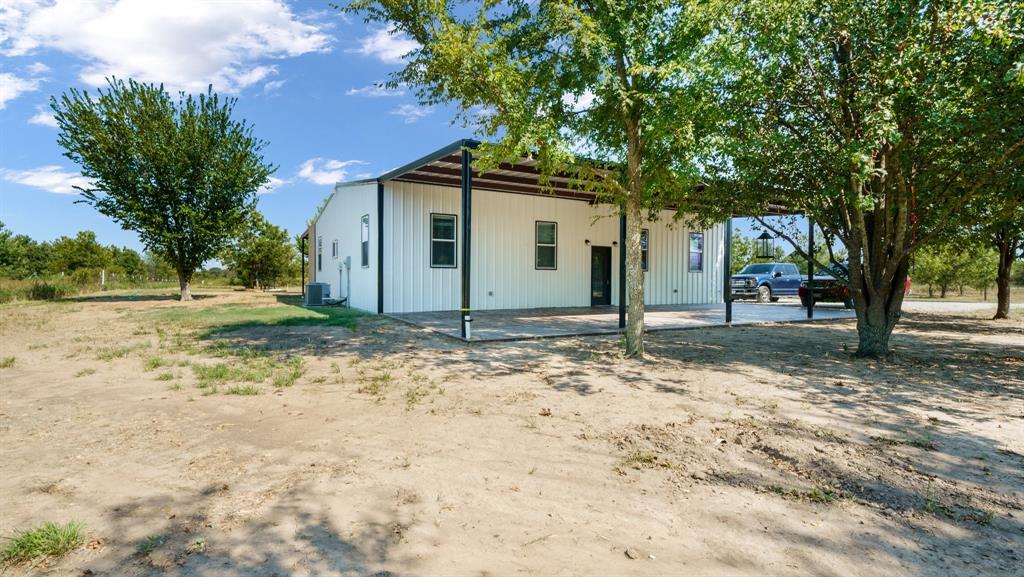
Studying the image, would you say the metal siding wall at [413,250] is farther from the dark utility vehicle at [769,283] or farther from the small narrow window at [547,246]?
the dark utility vehicle at [769,283]

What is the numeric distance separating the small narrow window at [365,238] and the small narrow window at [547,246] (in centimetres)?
516

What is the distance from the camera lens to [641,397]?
487cm

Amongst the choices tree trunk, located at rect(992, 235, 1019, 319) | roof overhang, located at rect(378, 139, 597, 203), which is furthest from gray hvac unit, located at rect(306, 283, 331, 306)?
tree trunk, located at rect(992, 235, 1019, 319)

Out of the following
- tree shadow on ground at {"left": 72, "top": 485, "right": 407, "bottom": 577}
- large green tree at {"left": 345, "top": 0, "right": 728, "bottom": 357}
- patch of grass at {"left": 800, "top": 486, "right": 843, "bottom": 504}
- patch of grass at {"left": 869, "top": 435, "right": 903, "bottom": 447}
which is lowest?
patch of grass at {"left": 800, "top": 486, "right": 843, "bottom": 504}

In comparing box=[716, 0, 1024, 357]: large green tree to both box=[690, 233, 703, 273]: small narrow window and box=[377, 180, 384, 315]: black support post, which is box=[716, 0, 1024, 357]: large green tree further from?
box=[690, 233, 703, 273]: small narrow window

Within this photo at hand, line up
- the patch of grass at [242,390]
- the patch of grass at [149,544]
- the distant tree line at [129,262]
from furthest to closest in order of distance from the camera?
1. the distant tree line at [129,262]
2. the patch of grass at [242,390]
3. the patch of grass at [149,544]

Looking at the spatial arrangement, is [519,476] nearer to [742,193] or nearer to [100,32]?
[742,193]

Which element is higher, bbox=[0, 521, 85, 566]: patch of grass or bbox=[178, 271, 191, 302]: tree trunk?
bbox=[178, 271, 191, 302]: tree trunk

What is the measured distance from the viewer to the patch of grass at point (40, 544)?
208 centimetres

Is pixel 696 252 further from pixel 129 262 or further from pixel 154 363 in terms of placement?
pixel 129 262

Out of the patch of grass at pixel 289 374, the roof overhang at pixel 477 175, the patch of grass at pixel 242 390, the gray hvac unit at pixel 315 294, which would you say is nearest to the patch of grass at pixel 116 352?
the patch of grass at pixel 289 374

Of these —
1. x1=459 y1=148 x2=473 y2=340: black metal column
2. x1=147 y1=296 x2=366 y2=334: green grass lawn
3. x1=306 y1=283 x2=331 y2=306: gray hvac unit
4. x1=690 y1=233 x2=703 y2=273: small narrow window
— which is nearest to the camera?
x1=459 y1=148 x2=473 y2=340: black metal column

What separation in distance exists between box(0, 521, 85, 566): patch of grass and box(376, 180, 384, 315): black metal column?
10.6 m

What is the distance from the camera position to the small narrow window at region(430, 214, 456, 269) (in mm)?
13508
